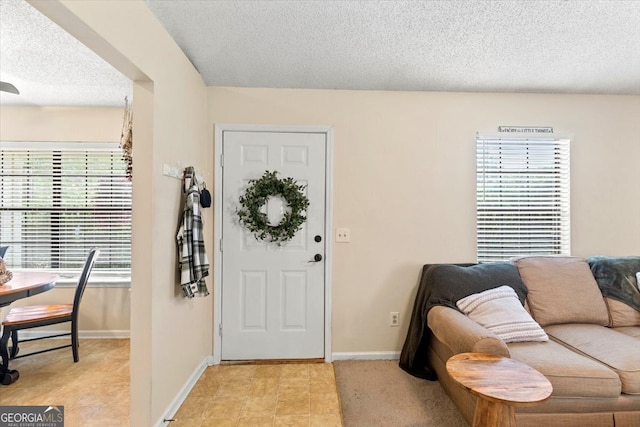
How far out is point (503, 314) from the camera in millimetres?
2064

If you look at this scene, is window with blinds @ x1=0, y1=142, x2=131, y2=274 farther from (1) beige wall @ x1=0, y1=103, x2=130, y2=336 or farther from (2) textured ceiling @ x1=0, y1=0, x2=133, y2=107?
(2) textured ceiling @ x1=0, y1=0, x2=133, y2=107

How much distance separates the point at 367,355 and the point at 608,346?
5.37 feet

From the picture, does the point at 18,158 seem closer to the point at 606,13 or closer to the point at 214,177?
the point at 214,177

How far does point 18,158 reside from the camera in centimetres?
326

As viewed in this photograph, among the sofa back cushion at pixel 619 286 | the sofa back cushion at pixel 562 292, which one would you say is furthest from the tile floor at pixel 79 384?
the sofa back cushion at pixel 619 286

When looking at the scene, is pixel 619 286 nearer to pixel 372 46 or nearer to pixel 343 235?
pixel 343 235

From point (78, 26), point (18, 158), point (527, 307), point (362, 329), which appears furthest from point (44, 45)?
point (527, 307)

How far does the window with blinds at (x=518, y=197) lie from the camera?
2.80 m

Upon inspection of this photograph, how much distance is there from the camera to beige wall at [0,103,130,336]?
3.21 metres

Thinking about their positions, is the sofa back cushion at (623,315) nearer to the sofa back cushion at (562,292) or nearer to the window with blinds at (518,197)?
the sofa back cushion at (562,292)

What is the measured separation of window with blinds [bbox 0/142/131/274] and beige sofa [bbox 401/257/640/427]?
10.7 ft

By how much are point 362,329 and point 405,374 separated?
0.48 metres

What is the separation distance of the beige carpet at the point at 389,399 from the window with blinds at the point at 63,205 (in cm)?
264

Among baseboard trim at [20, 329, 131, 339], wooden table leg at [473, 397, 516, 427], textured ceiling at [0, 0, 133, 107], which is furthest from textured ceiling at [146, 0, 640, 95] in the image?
baseboard trim at [20, 329, 131, 339]
